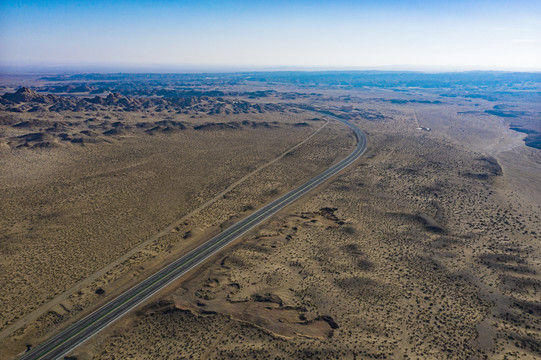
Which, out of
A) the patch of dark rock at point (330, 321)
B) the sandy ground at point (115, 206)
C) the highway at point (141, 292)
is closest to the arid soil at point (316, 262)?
the patch of dark rock at point (330, 321)

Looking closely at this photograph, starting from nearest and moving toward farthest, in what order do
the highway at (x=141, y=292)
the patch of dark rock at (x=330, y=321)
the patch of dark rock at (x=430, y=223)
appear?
1. the highway at (x=141, y=292)
2. the patch of dark rock at (x=330, y=321)
3. the patch of dark rock at (x=430, y=223)

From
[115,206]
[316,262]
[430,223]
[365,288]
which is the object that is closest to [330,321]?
[365,288]

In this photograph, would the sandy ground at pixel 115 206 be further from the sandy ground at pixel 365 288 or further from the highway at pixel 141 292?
the sandy ground at pixel 365 288

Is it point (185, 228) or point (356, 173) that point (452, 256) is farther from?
point (185, 228)

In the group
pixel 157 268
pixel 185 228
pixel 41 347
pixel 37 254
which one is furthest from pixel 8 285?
pixel 185 228

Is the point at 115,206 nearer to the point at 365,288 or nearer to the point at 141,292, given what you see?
the point at 141,292

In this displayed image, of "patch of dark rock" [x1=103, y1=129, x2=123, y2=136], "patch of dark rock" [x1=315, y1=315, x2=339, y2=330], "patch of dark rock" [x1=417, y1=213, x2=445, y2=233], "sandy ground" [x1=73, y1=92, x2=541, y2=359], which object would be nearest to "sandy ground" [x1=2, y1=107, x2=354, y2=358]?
"patch of dark rock" [x1=103, y1=129, x2=123, y2=136]
